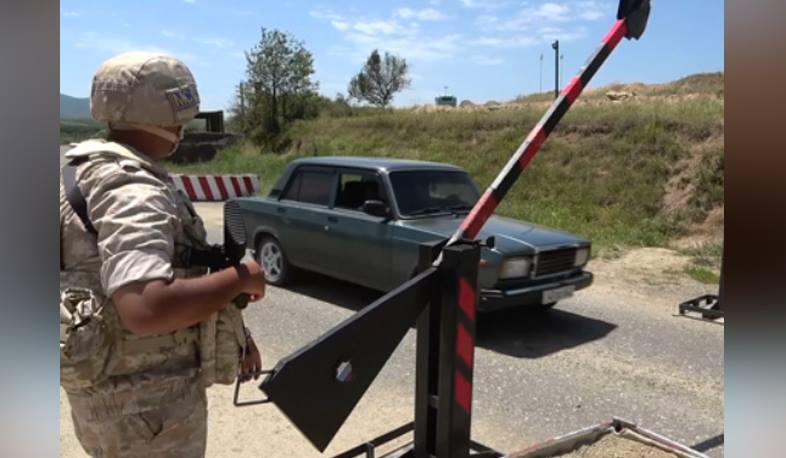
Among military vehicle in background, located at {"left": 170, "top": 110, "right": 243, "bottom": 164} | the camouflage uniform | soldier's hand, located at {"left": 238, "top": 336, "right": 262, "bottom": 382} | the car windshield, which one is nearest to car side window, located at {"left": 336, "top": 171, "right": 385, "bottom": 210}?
the car windshield

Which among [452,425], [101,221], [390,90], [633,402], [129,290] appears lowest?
[633,402]

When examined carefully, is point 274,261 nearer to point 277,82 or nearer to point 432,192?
point 432,192

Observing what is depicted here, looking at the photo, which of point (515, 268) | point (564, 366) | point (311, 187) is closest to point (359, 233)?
point (311, 187)

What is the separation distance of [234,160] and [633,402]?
75.6 ft

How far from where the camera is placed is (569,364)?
502 cm

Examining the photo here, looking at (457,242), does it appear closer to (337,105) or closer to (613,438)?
(613,438)

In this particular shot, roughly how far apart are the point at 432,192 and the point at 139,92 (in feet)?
16.3

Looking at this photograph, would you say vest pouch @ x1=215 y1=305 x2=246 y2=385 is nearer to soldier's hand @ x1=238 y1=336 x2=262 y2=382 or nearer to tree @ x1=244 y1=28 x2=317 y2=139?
soldier's hand @ x1=238 y1=336 x2=262 y2=382

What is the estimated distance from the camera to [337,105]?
36.7 meters

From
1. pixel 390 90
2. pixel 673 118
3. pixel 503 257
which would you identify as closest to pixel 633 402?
pixel 503 257

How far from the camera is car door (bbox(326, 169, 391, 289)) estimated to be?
6133 mm

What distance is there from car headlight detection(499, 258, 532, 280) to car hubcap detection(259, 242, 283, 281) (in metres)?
3.11

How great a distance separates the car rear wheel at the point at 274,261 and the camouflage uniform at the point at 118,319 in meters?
5.62

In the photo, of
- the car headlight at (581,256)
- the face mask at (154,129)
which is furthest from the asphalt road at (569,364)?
the face mask at (154,129)
